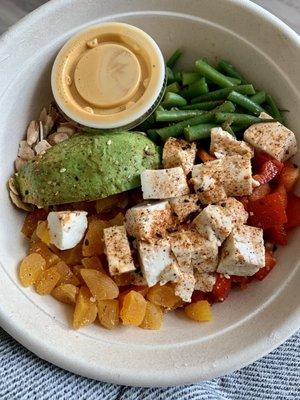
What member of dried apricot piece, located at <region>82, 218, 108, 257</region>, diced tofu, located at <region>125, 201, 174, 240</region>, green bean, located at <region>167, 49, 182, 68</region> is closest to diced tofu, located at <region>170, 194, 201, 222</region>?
diced tofu, located at <region>125, 201, 174, 240</region>

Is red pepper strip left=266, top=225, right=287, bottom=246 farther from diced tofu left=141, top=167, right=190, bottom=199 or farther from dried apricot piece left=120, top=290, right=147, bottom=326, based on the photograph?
dried apricot piece left=120, top=290, right=147, bottom=326

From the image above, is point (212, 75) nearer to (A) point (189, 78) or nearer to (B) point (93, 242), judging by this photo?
(A) point (189, 78)

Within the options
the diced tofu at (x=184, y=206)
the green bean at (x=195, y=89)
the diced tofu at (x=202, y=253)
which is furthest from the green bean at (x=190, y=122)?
the diced tofu at (x=202, y=253)

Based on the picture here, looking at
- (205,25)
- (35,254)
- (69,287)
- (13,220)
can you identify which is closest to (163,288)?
(69,287)

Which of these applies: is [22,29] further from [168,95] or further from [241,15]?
[241,15]

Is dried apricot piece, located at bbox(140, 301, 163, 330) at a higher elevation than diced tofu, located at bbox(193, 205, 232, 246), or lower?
lower
